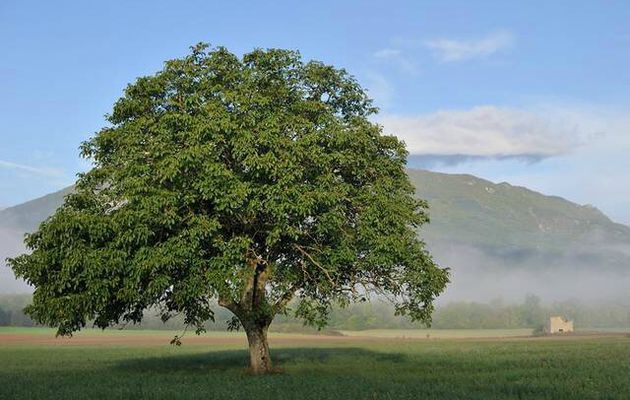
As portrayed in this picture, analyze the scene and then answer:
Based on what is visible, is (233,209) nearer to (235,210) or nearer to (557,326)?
(235,210)

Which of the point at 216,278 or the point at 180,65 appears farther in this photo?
the point at 180,65

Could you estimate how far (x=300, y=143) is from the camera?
113ft

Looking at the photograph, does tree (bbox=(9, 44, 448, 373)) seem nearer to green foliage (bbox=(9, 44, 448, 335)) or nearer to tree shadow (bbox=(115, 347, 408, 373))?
green foliage (bbox=(9, 44, 448, 335))

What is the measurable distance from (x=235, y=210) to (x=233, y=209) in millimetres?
209

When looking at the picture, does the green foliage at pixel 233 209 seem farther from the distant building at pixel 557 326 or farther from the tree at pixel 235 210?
the distant building at pixel 557 326

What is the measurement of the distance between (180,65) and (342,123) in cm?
931

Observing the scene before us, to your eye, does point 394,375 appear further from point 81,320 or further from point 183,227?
point 81,320

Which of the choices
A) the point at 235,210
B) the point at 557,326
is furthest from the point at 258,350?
the point at 557,326

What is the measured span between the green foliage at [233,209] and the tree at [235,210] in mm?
88

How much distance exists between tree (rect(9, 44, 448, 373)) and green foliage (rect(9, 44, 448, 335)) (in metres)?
0.09

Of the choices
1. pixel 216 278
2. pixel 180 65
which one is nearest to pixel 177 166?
A: pixel 216 278

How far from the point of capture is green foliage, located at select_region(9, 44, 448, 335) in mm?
32844

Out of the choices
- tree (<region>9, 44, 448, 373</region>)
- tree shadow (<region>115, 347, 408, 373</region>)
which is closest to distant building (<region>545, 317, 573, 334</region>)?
tree shadow (<region>115, 347, 408, 373</region>)

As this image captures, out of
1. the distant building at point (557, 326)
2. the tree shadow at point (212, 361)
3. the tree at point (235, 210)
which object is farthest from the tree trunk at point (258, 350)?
the distant building at point (557, 326)
